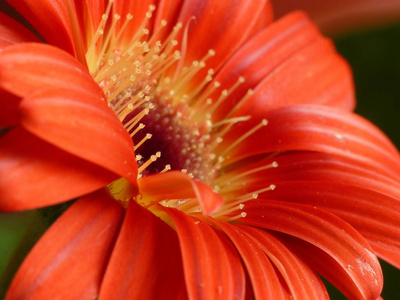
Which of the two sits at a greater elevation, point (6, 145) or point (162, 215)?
point (6, 145)

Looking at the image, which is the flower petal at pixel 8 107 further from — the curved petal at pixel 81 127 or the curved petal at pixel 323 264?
the curved petal at pixel 323 264

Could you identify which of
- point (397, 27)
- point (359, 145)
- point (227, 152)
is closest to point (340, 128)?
point (359, 145)

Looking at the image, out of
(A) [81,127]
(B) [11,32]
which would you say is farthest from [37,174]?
(B) [11,32]

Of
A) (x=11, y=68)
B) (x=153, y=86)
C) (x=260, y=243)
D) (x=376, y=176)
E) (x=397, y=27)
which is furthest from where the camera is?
(x=397, y=27)

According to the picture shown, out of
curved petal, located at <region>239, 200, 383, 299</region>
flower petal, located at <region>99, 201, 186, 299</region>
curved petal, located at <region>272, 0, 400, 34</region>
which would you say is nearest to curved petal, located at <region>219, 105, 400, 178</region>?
curved petal, located at <region>239, 200, 383, 299</region>

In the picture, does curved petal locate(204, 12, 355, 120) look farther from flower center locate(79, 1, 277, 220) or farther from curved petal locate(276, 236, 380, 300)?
curved petal locate(276, 236, 380, 300)

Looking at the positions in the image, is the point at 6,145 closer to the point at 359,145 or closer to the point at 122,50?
the point at 122,50

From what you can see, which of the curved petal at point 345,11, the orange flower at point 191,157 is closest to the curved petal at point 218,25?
the orange flower at point 191,157

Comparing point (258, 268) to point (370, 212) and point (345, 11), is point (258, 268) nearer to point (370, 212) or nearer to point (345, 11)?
point (370, 212)
